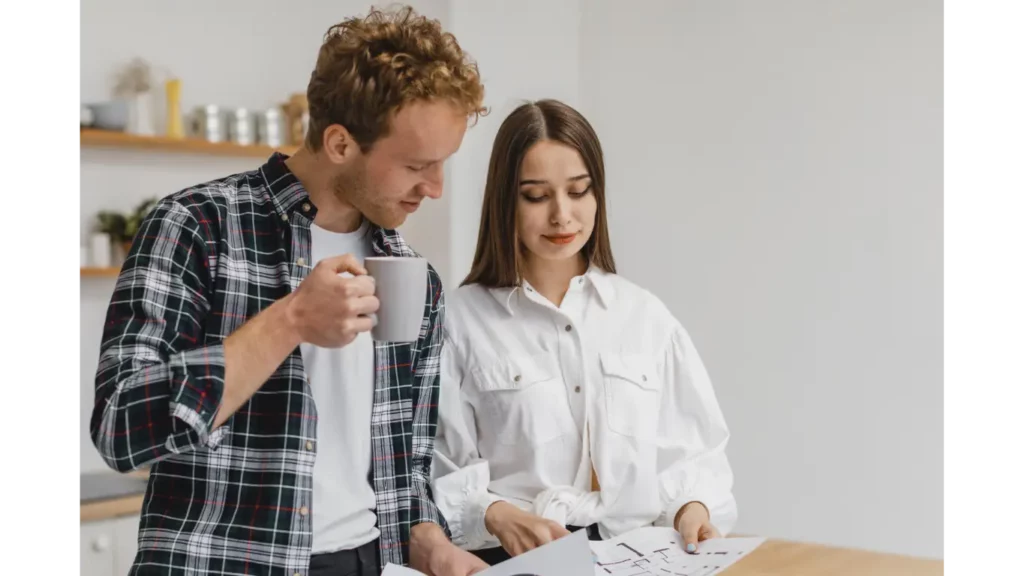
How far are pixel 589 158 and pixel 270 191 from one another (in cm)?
65

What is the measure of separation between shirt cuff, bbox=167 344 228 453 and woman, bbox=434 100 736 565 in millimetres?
626

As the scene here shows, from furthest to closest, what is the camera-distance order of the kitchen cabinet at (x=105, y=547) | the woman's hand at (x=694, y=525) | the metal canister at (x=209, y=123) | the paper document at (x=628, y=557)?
the metal canister at (x=209, y=123), the kitchen cabinet at (x=105, y=547), the woman's hand at (x=694, y=525), the paper document at (x=628, y=557)

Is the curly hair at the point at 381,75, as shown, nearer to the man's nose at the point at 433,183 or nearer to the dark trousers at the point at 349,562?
the man's nose at the point at 433,183

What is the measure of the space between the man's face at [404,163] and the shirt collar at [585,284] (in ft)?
1.69

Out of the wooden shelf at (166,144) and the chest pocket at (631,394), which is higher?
the wooden shelf at (166,144)

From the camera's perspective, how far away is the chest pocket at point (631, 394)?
68.5 inches

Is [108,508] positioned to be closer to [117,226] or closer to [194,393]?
[117,226]

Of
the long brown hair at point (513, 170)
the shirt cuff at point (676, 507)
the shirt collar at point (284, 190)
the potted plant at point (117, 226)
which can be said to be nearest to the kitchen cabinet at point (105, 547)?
the potted plant at point (117, 226)

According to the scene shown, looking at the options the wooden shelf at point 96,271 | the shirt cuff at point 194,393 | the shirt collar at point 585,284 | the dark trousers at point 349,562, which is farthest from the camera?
the wooden shelf at point 96,271

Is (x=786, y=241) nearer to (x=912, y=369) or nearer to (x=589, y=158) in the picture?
(x=912, y=369)

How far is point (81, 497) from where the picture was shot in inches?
129

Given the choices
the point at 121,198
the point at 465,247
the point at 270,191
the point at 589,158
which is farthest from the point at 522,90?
the point at 270,191

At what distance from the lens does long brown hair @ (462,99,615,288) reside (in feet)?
5.78

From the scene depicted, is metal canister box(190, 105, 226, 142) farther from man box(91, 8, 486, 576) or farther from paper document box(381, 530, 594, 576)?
paper document box(381, 530, 594, 576)
